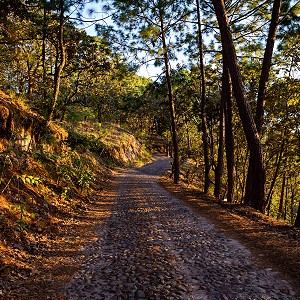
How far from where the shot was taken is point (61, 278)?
452 cm

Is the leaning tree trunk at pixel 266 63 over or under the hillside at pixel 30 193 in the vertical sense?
over

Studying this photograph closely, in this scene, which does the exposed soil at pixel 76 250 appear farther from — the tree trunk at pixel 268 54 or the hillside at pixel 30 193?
the tree trunk at pixel 268 54

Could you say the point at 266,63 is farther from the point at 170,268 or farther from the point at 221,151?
the point at 170,268

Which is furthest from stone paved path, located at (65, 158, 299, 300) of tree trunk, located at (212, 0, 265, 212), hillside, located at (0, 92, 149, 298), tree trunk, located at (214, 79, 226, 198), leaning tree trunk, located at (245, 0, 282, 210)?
tree trunk, located at (214, 79, 226, 198)

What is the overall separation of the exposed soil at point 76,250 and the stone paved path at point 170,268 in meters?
0.26

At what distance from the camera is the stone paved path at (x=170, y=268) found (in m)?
3.95

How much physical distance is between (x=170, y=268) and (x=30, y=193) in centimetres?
494

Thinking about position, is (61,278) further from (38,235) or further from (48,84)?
(48,84)

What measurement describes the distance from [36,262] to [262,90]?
9.61 metres

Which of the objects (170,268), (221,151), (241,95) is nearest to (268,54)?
(241,95)

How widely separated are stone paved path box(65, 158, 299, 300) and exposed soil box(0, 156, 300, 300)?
0.85 feet

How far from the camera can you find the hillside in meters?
5.17

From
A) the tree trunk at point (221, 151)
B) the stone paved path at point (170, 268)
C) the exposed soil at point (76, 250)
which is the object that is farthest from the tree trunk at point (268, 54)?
the stone paved path at point (170, 268)

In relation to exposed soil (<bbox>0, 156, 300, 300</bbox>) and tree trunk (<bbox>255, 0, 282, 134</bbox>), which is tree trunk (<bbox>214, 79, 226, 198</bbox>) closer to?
tree trunk (<bbox>255, 0, 282, 134</bbox>)
